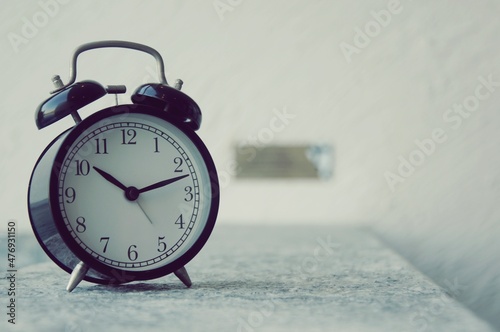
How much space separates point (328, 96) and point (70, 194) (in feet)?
4.68

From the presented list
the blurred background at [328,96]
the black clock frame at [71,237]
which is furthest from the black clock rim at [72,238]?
the blurred background at [328,96]

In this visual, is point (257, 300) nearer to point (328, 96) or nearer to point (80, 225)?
point (80, 225)

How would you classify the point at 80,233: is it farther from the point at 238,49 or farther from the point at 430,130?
the point at 430,130

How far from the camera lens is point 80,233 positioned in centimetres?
98

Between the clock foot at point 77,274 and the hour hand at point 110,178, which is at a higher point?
the hour hand at point 110,178

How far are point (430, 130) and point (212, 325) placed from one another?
5.50ft

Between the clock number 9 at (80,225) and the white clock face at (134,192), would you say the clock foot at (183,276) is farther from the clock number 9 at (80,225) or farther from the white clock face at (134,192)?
the clock number 9 at (80,225)

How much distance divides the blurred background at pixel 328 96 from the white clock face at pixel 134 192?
1.24m

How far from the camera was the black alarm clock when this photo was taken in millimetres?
970

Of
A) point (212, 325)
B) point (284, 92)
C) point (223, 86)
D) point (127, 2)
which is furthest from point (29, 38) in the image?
point (212, 325)

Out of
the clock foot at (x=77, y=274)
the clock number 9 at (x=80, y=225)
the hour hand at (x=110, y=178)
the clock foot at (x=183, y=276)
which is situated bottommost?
the clock foot at (x=183, y=276)

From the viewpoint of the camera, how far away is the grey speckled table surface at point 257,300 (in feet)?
2.54

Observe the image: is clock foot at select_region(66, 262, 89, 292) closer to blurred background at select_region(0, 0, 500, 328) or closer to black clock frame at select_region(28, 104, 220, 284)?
→ black clock frame at select_region(28, 104, 220, 284)

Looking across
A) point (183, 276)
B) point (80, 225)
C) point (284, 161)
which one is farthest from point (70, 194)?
point (284, 161)
